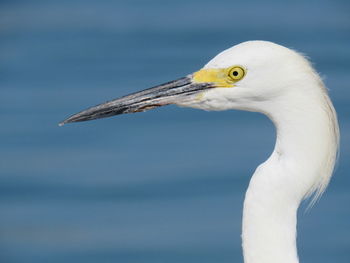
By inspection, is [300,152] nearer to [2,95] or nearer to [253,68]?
[253,68]

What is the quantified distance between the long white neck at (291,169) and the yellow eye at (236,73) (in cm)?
23

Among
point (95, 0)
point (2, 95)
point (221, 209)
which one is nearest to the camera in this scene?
point (221, 209)

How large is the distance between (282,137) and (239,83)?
1.25ft

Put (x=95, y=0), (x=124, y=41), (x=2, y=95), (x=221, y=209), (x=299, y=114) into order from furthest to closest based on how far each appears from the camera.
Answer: (x=95, y=0) < (x=124, y=41) < (x=2, y=95) < (x=221, y=209) < (x=299, y=114)

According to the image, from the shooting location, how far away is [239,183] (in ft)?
31.4

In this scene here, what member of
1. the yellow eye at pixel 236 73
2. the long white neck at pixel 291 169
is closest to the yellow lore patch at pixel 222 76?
the yellow eye at pixel 236 73

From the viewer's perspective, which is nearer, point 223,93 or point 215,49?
point 223,93

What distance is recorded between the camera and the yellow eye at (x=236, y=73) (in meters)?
5.69

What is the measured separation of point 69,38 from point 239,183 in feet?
11.1

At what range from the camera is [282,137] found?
555cm

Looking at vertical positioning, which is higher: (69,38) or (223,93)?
(69,38)

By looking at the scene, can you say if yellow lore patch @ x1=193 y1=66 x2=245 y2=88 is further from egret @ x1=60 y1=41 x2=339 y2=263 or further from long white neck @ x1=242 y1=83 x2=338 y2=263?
long white neck @ x1=242 y1=83 x2=338 y2=263

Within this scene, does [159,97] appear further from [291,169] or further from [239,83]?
[291,169]

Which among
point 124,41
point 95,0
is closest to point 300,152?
point 124,41
